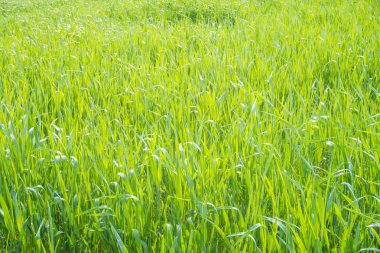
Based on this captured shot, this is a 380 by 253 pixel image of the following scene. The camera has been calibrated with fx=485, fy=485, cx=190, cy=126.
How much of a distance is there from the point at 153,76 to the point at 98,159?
4.99 ft

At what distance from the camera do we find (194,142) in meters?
2.30

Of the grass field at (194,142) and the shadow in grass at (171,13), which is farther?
the shadow in grass at (171,13)

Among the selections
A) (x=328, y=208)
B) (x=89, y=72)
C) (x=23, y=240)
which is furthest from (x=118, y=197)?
(x=89, y=72)

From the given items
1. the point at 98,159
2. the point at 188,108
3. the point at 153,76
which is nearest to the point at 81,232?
the point at 98,159

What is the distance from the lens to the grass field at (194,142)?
1.58m

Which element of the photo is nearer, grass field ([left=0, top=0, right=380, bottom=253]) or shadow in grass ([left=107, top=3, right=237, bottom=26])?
grass field ([left=0, top=0, right=380, bottom=253])

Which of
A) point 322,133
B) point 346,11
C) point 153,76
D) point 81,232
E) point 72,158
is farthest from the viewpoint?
point 346,11

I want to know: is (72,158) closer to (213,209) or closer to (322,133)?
(213,209)

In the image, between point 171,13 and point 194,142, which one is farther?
point 171,13

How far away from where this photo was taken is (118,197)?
1.61 metres

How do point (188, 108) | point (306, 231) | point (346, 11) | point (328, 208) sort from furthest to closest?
point (346, 11), point (188, 108), point (328, 208), point (306, 231)

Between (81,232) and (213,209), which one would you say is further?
(81,232)

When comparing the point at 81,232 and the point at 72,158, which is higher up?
the point at 72,158

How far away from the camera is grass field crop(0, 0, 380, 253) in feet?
5.17
